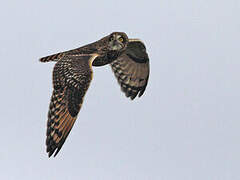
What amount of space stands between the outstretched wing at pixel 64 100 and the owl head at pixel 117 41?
7.25ft

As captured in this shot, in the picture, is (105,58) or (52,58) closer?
(52,58)

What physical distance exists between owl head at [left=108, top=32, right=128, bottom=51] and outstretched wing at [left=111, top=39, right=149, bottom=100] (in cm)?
204

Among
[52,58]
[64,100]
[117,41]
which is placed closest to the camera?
[64,100]

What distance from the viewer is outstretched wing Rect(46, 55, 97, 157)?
611 inches

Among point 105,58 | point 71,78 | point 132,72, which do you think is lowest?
point 71,78

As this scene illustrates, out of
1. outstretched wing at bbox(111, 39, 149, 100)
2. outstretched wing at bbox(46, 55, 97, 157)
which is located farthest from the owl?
outstretched wing at bbox(111, 39, 149, 100)

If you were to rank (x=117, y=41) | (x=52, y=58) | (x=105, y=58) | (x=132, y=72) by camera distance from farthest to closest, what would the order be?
1. (x=132, y=72)
2. (x=117, y=41)
3. (x=105, y=58)
4. (x=52, y=58)

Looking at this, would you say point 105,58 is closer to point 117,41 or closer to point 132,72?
point 117,41

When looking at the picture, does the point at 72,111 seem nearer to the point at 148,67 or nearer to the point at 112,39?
the point at 112,39

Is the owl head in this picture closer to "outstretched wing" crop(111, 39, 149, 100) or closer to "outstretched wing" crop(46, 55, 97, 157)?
"outstretched wing" crop(111, 39, 149, 100)

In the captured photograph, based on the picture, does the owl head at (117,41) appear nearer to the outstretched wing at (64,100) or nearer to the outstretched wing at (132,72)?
the outstretched wing at (132,72)

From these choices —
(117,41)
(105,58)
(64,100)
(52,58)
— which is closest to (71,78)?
(64,100)

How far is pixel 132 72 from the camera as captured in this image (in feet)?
68.3

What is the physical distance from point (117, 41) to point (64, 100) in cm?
317
